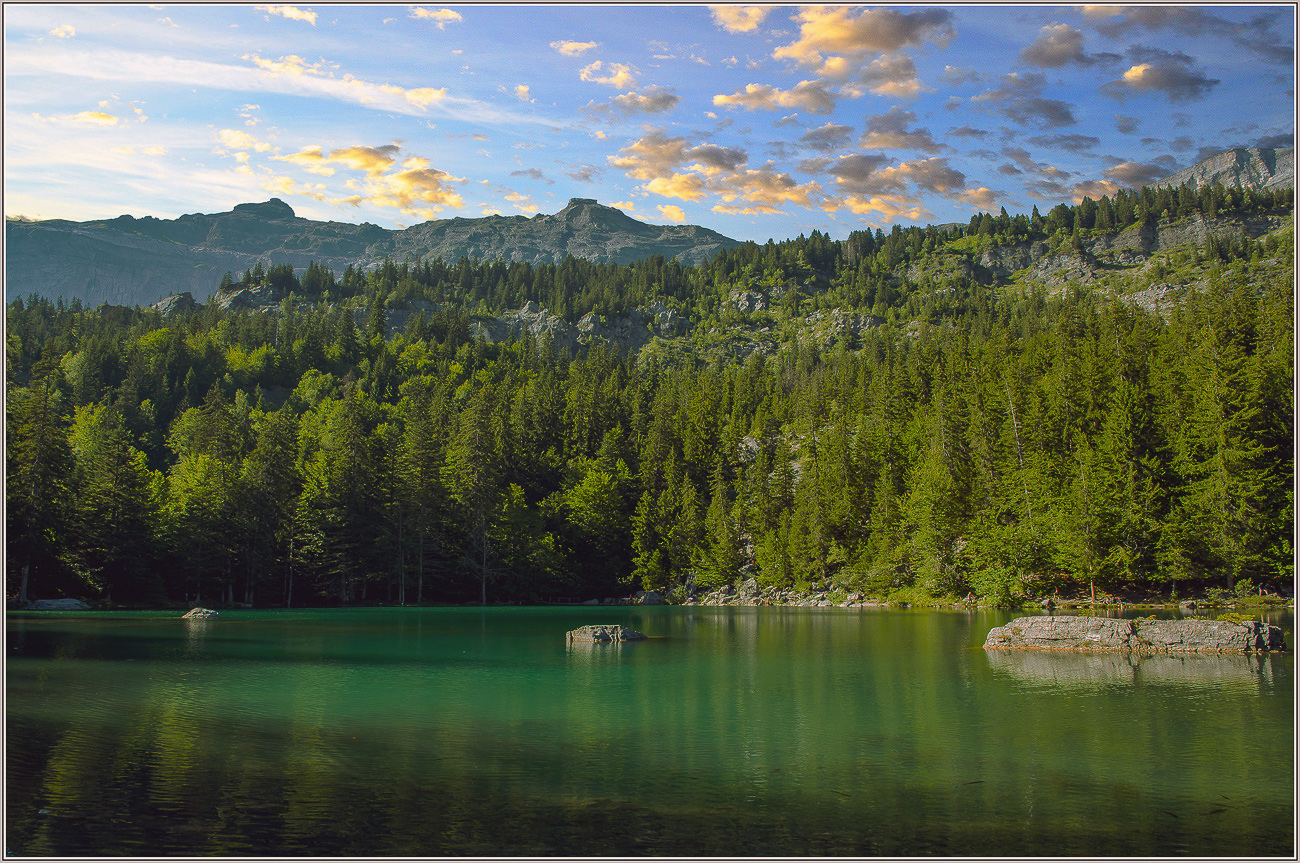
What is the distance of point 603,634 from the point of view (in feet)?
142

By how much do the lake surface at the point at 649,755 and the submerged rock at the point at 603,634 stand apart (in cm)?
765

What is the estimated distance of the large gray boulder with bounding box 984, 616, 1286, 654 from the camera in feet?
111

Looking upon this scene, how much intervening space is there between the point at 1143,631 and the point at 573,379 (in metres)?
128

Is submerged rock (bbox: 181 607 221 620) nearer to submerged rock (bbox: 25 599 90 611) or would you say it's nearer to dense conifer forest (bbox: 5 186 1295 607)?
submerged rock (bbox: 25 599 90 611)

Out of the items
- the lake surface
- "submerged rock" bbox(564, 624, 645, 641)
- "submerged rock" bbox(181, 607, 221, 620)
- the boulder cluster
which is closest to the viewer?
the lake surface

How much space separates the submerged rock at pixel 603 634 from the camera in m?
A: 43.2

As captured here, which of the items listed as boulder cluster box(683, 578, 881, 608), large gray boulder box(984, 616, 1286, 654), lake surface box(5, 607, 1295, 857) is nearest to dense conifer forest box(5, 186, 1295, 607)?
boulder cluster box(683, 578, 881, 608)

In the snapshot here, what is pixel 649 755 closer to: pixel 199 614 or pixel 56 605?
pixel 199 614

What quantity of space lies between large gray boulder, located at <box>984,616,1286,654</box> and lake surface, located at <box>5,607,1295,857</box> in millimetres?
2167

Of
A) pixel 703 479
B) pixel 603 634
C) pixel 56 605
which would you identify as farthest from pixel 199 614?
pixel 703 479

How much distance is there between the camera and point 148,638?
137 feet

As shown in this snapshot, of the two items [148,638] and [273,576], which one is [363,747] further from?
[273,576]

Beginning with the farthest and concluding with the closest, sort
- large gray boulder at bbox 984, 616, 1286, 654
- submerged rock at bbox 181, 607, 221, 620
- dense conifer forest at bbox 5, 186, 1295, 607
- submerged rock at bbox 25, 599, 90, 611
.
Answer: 1. dense conifer forest at bbox 5, 186, 1295, 607
2. submerged rock at bbox 25, 599, 90, 611
3. submerged rock at bbox 181, 607, 221, 620
4. large gray boulder at bbox 984, 616, 1286, 654

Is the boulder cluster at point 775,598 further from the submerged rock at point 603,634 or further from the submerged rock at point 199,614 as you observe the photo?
the submerged rock at point 199,614
